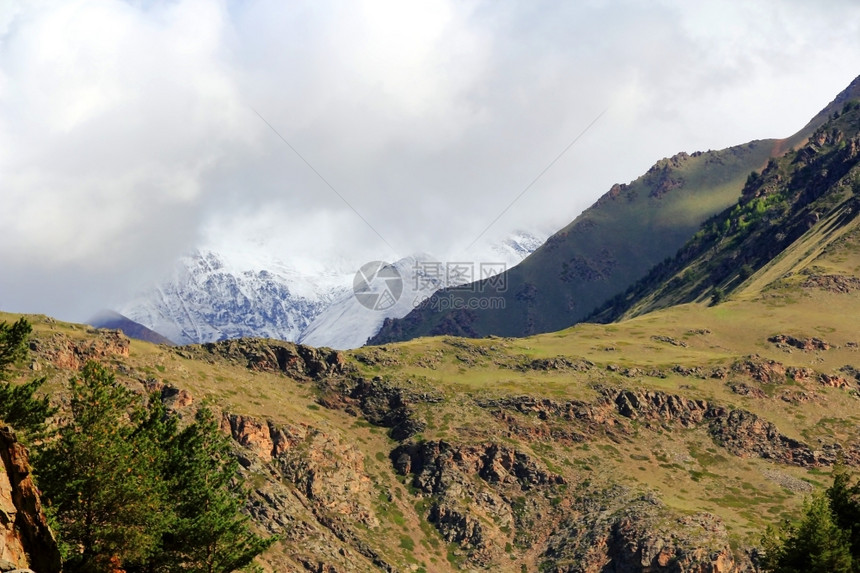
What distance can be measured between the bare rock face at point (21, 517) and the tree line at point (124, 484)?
30.9ft

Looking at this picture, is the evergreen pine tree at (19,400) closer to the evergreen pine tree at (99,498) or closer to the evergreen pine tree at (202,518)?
the evergreen pine tree at (99,498)

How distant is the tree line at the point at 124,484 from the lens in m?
62.8

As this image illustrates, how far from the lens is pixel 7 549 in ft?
144

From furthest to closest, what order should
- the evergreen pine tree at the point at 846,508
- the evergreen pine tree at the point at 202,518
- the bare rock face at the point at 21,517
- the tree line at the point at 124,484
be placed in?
1. the evergreen pine tree at the point at 846,508
2. the evergreen pine tree at the point at 202,518
3. the tree line at the point at 124,484
4. the bare rock face at the point at 21,517

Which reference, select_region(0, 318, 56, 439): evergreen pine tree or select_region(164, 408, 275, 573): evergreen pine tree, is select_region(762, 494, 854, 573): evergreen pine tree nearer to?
select_region(164, 408, 275, 573): evergreen pine tree

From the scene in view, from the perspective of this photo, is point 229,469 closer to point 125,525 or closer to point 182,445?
point 182,445

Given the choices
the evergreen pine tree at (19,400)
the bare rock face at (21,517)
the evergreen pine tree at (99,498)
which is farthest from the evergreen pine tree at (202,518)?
the bare rock face at (21,517)

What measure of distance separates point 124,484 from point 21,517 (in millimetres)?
16304

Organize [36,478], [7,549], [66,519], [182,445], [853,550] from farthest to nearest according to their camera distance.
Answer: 1. [853,550]
2. [182,445]
3. [66,519]
4. [36,478]
5. [7,549]

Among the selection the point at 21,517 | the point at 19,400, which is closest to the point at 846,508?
the point at 21,517

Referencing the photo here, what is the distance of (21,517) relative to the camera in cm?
4650

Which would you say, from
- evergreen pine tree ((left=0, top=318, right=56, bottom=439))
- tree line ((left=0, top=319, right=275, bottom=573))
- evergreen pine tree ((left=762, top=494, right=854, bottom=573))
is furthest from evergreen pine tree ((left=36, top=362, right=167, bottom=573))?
evergreen pine tree ((left=762, top=494, right=854, bottom=573))

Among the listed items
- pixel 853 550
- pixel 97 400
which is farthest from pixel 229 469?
pixel 853 550

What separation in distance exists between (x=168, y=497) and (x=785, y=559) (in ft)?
197
